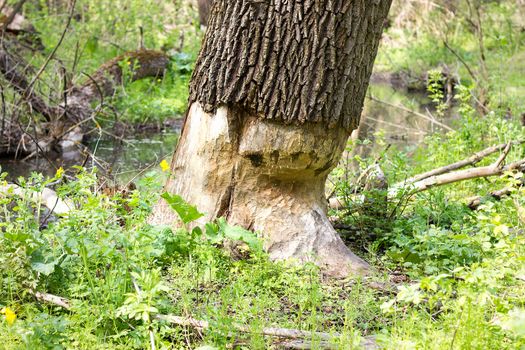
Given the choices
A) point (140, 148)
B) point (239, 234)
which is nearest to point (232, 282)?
point (239, 234)

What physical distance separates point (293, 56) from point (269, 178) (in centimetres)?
77

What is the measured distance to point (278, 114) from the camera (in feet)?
14.0

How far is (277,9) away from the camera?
4.21 meters

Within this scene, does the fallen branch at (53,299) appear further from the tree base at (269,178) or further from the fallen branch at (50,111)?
the fallen branch at (50,111)

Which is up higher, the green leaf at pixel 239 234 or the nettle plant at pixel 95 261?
the green leaf at pixel 239 234

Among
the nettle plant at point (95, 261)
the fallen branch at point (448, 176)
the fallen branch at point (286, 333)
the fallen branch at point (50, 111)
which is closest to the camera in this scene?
the fallen branch at point (286, 333)

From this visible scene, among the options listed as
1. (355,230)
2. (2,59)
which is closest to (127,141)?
(2,59)

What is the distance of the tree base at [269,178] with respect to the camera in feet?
14.3

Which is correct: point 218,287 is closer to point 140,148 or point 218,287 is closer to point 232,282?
point 232,282

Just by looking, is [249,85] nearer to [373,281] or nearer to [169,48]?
[373,281]

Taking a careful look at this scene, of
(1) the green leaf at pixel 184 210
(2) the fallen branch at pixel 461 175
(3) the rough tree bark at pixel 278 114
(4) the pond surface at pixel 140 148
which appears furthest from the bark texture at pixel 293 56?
(4) the pond surface at pixel 140 148

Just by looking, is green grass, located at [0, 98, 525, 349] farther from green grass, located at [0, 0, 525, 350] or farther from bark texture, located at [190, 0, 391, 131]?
bark texture, located at [190, 0, 391, 131]

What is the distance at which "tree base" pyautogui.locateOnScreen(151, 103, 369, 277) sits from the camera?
4.36m

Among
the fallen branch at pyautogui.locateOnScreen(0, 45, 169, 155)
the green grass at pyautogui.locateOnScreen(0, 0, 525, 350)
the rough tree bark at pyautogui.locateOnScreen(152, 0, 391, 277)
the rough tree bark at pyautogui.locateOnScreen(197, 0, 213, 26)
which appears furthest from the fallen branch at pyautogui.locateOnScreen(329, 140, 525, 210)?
the rough tree bark at pyautogui.locateOnScreen(197, 0, 213, 26)
